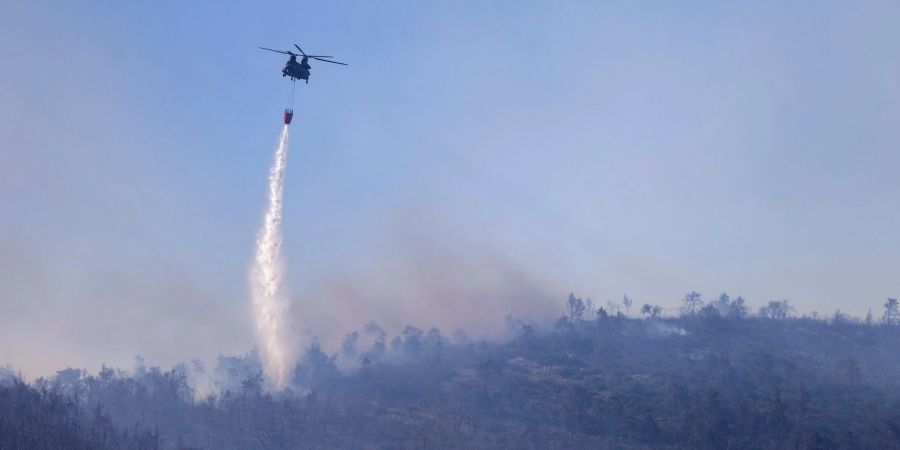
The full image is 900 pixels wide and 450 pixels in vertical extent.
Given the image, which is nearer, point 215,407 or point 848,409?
point 848,409

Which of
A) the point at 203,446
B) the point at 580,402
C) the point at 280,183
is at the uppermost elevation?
the point at 280,183

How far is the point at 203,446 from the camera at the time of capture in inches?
6718

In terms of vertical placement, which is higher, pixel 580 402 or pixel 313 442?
pixel 580 402

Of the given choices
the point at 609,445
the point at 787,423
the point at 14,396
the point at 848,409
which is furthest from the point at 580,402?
the point at 14,396

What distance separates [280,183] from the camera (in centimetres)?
18238

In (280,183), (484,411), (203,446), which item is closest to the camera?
(203,446)

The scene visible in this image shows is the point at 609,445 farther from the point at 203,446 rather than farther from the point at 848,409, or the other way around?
the point at 203,446

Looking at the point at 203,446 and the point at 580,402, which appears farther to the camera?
the point at 580,402

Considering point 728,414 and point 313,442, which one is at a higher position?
point 728,414

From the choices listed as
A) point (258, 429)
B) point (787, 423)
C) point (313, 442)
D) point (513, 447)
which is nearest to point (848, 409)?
point (787, 423)

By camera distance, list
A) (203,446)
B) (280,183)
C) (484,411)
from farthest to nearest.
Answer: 1. (484,411)
2. (280,183)
3. (203,446)

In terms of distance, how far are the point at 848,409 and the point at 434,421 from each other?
85847 mm

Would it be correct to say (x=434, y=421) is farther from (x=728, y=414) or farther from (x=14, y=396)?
(x=14, y=396)

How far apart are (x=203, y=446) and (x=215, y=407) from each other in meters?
28.5
